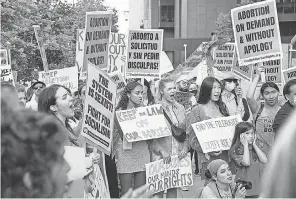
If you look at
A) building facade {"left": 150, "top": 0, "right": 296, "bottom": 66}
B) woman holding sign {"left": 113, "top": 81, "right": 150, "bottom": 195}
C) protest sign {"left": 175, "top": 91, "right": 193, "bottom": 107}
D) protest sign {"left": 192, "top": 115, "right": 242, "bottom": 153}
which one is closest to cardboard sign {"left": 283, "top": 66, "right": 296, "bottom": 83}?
protest sign {"left": 192, "top": 115, "right": 242, "bottom": 153}

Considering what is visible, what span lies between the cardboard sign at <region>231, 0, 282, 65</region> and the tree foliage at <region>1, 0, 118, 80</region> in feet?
37.9

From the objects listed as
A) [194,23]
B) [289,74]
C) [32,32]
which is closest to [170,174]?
[289,74]

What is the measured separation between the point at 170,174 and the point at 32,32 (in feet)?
69.0

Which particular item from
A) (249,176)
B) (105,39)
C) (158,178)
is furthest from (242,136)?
(105,39)

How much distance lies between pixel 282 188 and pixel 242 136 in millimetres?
5872

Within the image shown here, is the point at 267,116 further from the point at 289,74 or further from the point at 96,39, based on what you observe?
the point at 289,74

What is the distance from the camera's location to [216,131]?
8938 mm

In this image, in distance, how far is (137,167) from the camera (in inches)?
345

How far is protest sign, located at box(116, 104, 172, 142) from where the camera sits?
353 inches

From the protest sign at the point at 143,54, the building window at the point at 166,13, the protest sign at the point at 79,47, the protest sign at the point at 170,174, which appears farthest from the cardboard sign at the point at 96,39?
the building window at the point at 166,13

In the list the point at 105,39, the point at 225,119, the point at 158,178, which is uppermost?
the point at 105,39

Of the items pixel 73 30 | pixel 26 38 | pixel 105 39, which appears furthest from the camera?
pixel 73 30

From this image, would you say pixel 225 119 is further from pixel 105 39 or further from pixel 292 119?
pixel 292 119

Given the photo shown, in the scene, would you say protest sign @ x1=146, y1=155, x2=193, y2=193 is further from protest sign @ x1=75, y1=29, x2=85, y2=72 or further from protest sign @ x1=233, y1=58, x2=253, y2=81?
protest sign @ x1=233, y1=58, x2=253, y2=81
